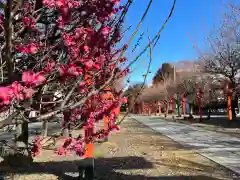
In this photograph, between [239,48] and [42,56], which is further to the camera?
[239,48]

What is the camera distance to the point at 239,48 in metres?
20.6

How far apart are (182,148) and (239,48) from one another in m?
11.3

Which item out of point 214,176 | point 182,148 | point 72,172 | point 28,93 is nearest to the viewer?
point 28,93

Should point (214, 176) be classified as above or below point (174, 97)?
below

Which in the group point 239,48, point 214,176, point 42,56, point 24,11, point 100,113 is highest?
point 239,48

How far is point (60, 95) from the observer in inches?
134

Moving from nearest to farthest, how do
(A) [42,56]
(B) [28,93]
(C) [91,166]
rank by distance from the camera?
1. (B) [28,93]
2. (A) [42,56]
3. (C) [91,166]

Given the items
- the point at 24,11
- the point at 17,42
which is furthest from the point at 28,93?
the point at 24,11

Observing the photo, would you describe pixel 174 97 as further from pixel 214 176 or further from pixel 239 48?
pixel 214 176

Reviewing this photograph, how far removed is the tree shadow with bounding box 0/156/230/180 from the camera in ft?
22.9

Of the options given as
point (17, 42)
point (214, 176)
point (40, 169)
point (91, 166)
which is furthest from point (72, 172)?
point (17, 42)

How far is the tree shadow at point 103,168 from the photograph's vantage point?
6.97 meters

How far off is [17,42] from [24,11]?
30 cm

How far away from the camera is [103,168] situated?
8.05 meters
